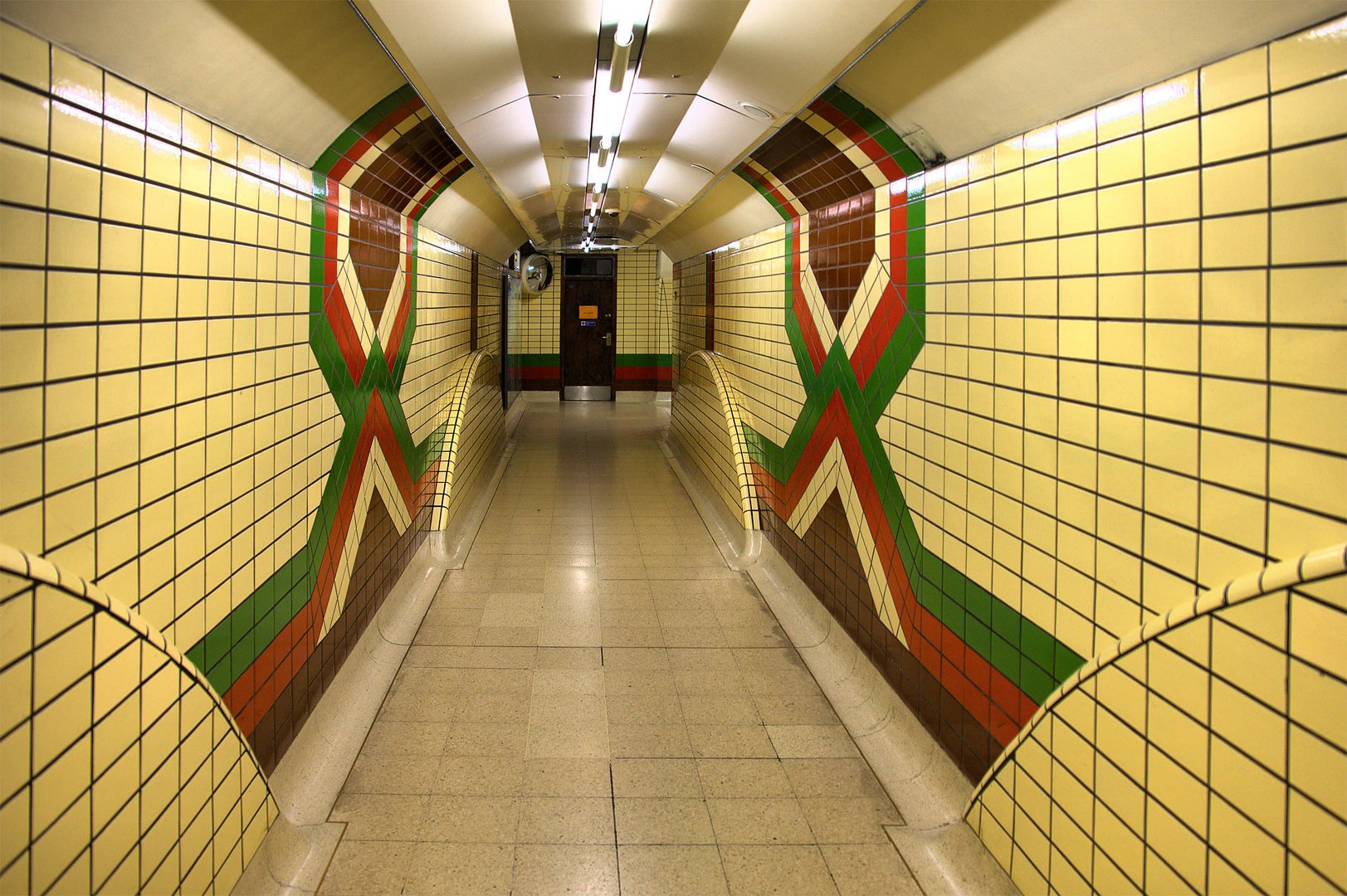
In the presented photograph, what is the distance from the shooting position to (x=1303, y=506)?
1511 millimetres

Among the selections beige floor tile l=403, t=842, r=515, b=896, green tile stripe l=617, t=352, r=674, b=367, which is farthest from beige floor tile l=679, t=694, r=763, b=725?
green tile stripe l=617, t=352, r=674, b=367

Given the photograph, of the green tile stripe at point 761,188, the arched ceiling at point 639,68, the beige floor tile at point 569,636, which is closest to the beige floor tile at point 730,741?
the beige floor tile at point 569,636

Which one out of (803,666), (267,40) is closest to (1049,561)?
(803,666)

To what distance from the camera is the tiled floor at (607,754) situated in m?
2.59

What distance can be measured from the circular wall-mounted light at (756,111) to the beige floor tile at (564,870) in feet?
8.37

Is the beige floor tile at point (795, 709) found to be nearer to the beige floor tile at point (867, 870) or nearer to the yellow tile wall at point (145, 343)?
the beige floor tile at point (867, 870)

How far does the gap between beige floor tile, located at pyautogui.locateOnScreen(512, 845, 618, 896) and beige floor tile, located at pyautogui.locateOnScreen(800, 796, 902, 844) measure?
0.62m

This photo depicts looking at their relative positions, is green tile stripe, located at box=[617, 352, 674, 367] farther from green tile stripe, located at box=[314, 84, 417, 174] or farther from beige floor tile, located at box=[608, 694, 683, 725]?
green tile stripe, located at box=[314, 84, 417, 174]

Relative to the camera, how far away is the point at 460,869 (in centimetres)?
255

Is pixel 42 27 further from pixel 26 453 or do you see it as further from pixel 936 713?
pixel 936 713

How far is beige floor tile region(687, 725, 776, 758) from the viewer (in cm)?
329

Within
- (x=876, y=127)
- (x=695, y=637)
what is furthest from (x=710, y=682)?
(x=876, y=127)

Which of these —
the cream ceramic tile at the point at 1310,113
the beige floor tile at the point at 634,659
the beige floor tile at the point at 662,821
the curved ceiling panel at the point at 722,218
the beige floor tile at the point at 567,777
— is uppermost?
the curved ceiling panel at the point at 722,218

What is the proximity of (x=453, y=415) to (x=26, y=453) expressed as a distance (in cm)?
499
